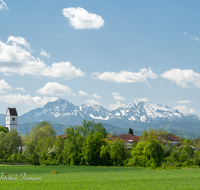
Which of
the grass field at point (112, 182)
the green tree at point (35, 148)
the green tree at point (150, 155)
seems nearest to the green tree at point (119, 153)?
the green tree at point (150, 155)

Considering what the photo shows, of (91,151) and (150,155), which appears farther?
(91,151)

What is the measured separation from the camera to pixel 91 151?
94.7 m

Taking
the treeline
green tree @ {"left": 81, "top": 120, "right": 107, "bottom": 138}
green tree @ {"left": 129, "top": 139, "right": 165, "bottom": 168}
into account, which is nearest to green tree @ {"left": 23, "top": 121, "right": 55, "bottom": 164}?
the treeline

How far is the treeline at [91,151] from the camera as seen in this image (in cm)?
8204

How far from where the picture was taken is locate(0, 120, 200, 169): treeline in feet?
269

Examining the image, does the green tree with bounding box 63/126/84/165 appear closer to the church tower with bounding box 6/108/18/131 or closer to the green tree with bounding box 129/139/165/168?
the green tree with bounding box 129/139/165/168

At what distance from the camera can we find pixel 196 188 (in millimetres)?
34938

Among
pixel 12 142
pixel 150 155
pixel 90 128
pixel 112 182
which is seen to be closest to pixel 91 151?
pixel 150 155

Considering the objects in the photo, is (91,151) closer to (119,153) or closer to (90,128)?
(119,153)

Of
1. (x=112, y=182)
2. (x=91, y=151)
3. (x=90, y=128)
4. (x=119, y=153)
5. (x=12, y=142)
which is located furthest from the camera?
(x=90, y=128)

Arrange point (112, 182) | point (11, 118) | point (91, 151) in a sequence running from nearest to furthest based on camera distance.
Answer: point (112, 182), point (91, 151), point (11, 118)

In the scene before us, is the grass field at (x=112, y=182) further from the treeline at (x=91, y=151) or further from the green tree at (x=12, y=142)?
the green tree at (x=12, y=142)

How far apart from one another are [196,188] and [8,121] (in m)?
153

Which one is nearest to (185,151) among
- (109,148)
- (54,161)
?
(109,148)
